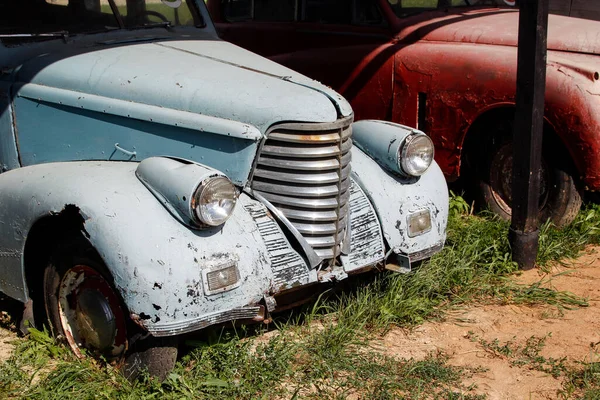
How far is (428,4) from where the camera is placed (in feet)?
20.4

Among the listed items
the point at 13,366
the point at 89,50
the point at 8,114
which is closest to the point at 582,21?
the point at 89,50

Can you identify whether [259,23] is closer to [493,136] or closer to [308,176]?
[493,136]

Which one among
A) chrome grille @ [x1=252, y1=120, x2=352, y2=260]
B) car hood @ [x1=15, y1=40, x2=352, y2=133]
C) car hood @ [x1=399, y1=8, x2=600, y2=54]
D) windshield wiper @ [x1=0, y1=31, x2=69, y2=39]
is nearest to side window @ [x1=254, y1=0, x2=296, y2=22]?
car hood @ [x1=399, y1=8, x2=600, y2=54]

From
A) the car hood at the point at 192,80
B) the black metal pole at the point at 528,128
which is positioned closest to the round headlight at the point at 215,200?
the car hood at the point at 192,80

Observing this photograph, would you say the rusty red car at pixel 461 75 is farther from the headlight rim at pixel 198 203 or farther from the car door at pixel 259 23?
the headlight rim at pixel 198 203

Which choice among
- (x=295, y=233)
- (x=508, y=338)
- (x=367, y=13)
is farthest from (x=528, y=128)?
(x=367, y=13)

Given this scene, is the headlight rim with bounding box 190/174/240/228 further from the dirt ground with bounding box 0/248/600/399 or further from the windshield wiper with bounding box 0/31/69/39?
the windshield wiper with bounding box 0/31/69/39

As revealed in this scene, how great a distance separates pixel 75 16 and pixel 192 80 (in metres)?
1.05

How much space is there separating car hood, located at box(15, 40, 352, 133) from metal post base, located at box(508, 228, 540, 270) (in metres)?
1.66

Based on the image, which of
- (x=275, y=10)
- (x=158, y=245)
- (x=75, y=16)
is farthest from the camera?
(x=275, y=10)

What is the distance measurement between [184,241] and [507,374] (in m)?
1.60

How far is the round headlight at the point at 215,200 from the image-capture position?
129 inches

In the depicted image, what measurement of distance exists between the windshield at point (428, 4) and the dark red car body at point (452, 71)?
2.4 inches

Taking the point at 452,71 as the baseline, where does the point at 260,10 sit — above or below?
above
